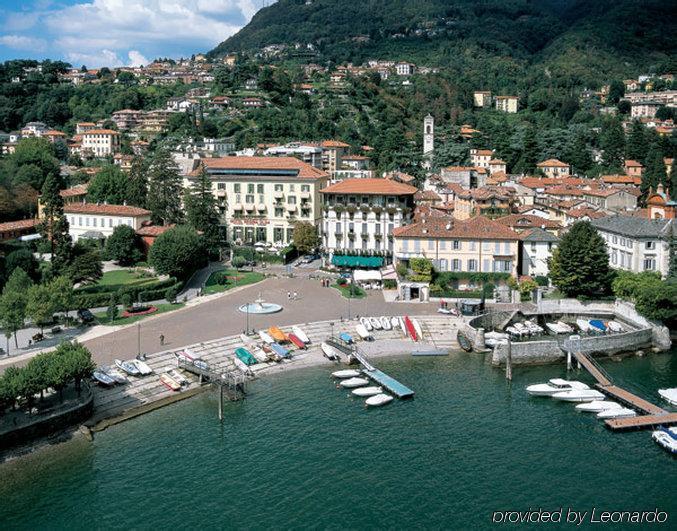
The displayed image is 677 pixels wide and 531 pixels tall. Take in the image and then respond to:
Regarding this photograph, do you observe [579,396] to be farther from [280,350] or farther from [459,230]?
[459,230]

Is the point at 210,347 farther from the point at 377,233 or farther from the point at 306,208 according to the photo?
the point at 306,208

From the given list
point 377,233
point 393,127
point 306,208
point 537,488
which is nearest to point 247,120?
point 393,127

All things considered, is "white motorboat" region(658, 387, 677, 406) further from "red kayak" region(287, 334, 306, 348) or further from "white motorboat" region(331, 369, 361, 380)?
"red kayak" region(287, 334, 306, 348)

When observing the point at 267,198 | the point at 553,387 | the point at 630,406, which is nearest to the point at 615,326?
the point at 553,387

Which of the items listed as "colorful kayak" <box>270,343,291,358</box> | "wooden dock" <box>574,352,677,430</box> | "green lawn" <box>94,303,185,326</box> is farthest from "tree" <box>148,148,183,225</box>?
"wooden dock" <box>574,352,677,430</box>

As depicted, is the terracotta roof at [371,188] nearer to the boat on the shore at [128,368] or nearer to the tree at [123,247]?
the tree at [123,247]

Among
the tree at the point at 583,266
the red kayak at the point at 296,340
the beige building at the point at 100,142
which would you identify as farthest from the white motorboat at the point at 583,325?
the beige building at the point at 100,142
